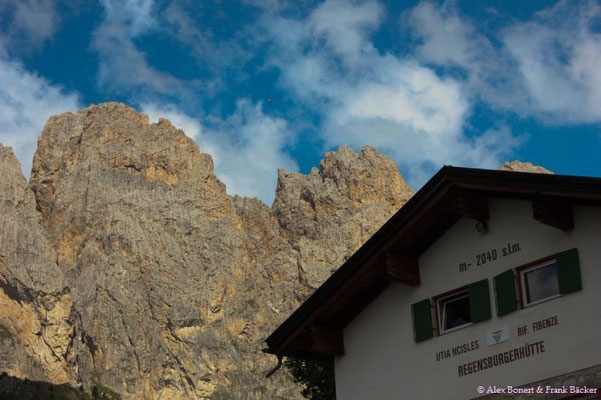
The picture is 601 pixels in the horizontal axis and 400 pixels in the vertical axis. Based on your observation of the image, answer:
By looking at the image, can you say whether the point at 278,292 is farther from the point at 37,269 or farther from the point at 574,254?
the point at 574,254

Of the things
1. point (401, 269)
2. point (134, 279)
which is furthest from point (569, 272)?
point (134, 279)

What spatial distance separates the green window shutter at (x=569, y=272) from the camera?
15781mm

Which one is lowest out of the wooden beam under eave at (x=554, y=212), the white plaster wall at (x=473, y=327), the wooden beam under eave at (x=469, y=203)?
the white plaster wall at (x=473, y=327)

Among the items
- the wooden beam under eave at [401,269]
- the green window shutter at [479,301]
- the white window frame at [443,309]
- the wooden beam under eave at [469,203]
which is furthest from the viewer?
the wooden beam under eave at [401,269]

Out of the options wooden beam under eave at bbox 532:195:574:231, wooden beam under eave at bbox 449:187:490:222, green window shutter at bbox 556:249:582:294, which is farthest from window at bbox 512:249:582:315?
wooden beam under eave at bbox 449:187:490:222

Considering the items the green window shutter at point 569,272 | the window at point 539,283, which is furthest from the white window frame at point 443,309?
the green window shutter at point 569,272

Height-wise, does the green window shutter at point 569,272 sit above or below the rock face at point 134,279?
below

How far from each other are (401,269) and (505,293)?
2.62m

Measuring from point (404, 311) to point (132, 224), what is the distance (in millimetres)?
162007

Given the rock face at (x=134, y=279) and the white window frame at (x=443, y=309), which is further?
the rock face at (x=134, y=279)

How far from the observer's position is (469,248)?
18.2 meters

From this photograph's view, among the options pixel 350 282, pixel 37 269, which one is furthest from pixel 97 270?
pixel 350 282

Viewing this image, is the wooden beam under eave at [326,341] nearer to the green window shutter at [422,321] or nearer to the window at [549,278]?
the green window shutter at [422,321]

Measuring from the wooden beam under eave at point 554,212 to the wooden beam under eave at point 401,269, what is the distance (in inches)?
139
